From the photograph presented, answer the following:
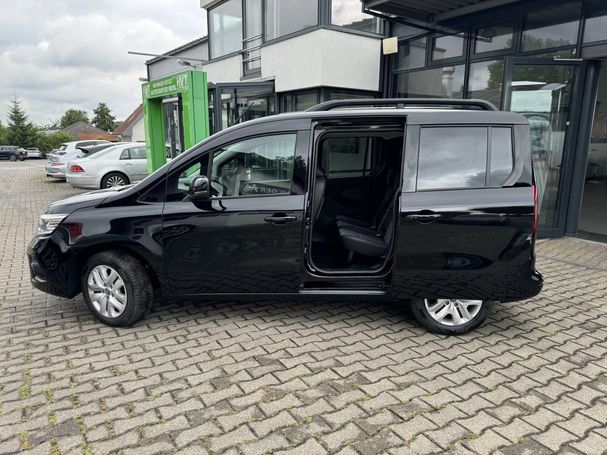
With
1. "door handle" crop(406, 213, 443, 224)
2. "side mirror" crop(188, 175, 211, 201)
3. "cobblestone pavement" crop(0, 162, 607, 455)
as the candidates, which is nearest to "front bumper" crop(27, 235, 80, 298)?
"cobblestone pavement" crop(0, 162, 607, 455)

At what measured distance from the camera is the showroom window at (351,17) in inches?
365

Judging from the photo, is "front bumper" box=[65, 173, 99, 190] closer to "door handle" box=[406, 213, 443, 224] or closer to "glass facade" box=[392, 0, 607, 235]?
"glass facade" box=[392, 0, 607, 235]

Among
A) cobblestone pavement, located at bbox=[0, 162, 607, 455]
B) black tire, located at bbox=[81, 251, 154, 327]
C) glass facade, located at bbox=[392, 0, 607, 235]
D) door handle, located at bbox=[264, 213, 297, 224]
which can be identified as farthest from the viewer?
glass facade, located at bbox=[392, 0, 607, 235]

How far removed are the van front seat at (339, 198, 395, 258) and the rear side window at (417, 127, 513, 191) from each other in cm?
56

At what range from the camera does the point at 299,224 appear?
361cm

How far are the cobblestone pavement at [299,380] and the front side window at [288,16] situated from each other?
7.37 m

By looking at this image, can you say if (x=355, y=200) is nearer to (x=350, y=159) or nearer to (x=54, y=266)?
(x=350, y=159)

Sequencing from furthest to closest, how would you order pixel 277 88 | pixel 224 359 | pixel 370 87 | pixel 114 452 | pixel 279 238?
pixel 277 88 < pixel 370 87 < pixel 279 238 < pixel 224 359 < pixel 114 452

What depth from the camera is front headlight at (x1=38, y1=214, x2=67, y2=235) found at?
3809 millimetres

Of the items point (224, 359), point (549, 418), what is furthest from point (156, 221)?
point (549, 418)

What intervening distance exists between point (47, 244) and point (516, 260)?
3857 millimetres

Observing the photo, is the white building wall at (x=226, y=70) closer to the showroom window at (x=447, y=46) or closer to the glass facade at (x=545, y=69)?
the showroom window at (x=447, y=46)

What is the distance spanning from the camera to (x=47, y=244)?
3.83 metres

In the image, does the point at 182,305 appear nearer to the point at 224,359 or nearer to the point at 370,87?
the point at 224,359
